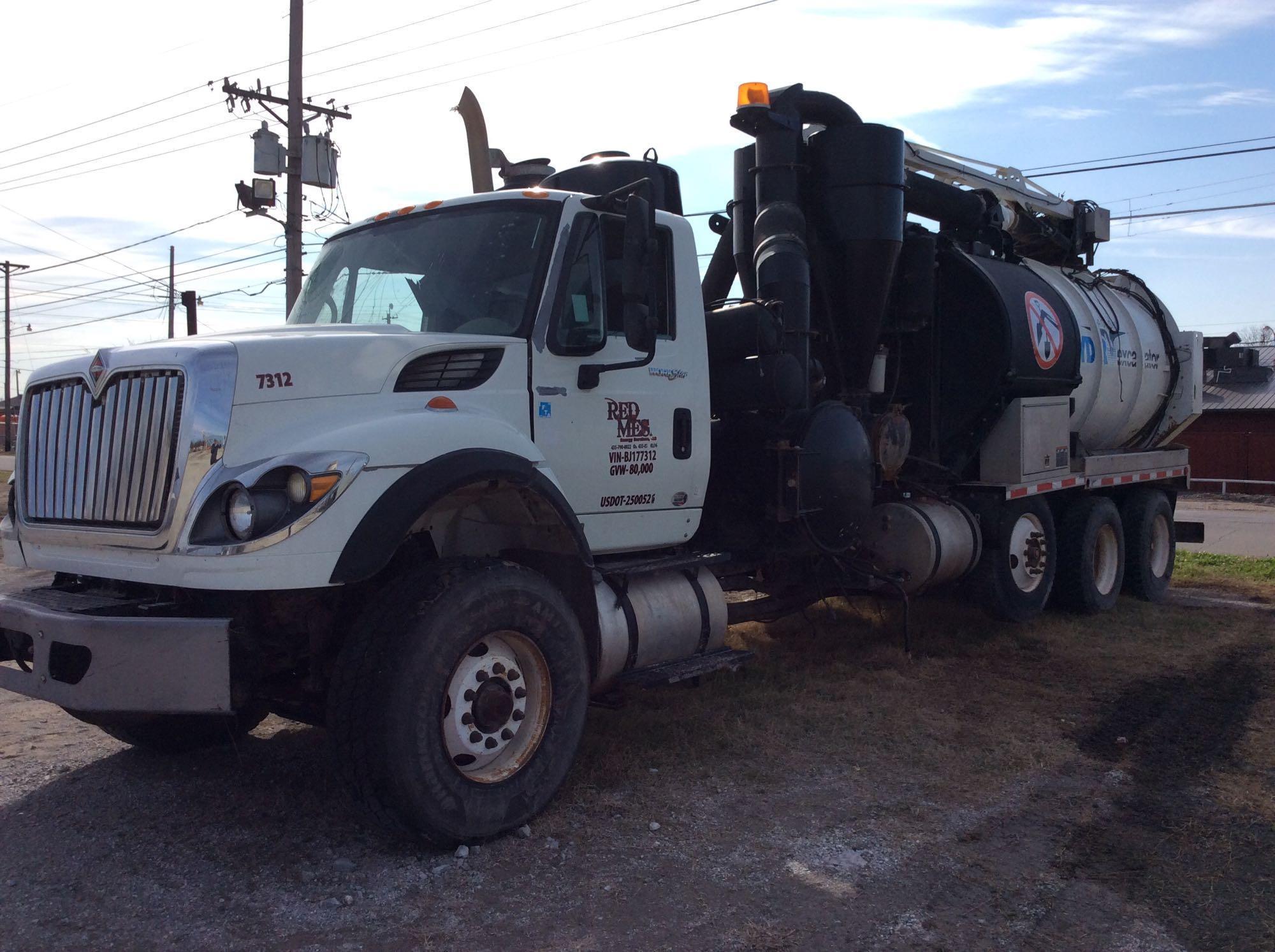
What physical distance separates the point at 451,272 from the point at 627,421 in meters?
1.15

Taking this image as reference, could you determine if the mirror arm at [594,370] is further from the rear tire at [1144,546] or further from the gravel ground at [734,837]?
the rear tire at [1144,546]

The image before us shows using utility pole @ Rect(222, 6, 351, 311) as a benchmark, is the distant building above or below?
below

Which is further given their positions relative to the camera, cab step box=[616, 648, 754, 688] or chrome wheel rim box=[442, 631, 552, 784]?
cab step box=[616, 648, 754, 688]

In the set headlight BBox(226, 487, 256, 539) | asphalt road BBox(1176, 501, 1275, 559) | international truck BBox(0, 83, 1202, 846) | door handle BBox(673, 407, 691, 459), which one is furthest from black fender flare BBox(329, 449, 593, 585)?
asphalt road BBox(1176, 501, 1275, 559)

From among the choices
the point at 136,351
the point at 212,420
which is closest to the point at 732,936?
the point at 212,420

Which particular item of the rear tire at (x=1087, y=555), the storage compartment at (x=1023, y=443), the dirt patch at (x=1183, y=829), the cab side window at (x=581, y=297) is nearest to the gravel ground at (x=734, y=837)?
the dirt patch at (x=1183, y=829)

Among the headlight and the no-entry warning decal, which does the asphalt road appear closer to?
the no-entry warning decal

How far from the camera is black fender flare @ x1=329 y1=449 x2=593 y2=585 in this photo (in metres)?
3.88

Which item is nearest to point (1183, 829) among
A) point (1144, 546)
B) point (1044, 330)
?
point (1044, 330)

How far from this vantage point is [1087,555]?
9.50 m

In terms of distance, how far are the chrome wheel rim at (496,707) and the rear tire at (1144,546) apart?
811cm

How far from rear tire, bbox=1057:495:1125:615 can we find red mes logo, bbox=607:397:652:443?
561 cm

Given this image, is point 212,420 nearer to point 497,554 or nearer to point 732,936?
point 497,554

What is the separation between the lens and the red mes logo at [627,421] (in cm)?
533
